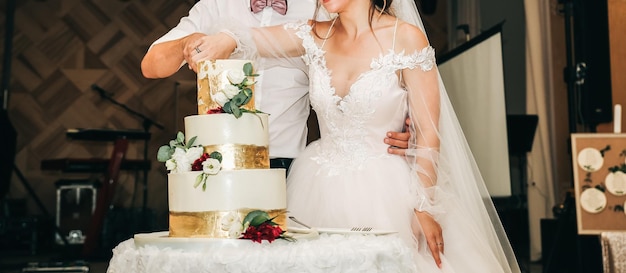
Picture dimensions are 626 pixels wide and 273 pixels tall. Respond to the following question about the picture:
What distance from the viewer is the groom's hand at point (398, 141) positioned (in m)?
2.17

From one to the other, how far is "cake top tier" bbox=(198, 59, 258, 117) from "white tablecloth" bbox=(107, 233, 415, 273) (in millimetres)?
324

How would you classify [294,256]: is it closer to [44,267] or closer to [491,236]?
[491,236]

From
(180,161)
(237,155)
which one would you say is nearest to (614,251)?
(237,155)

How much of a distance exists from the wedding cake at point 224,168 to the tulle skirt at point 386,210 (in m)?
0.48

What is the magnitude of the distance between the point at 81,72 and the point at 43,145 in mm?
Answer: 986

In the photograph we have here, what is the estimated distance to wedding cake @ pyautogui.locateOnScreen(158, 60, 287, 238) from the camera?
1566 millimetres

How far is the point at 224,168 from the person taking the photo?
1.63 meters

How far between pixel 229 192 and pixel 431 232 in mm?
677

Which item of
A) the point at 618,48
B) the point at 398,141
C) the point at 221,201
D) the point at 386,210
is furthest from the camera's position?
the point at 618,48

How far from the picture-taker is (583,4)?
4457 mm

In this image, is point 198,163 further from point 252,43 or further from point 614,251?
point 614,251

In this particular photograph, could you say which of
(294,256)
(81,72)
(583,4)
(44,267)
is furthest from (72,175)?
(294,256)

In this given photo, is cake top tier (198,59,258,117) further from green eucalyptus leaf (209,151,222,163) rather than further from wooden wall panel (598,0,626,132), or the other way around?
wooden wall panel (598,0,626,132)

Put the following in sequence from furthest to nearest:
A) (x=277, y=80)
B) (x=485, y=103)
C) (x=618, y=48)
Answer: (x=485, y=103) → (x=618, y=48) → (x=277, y=80)
